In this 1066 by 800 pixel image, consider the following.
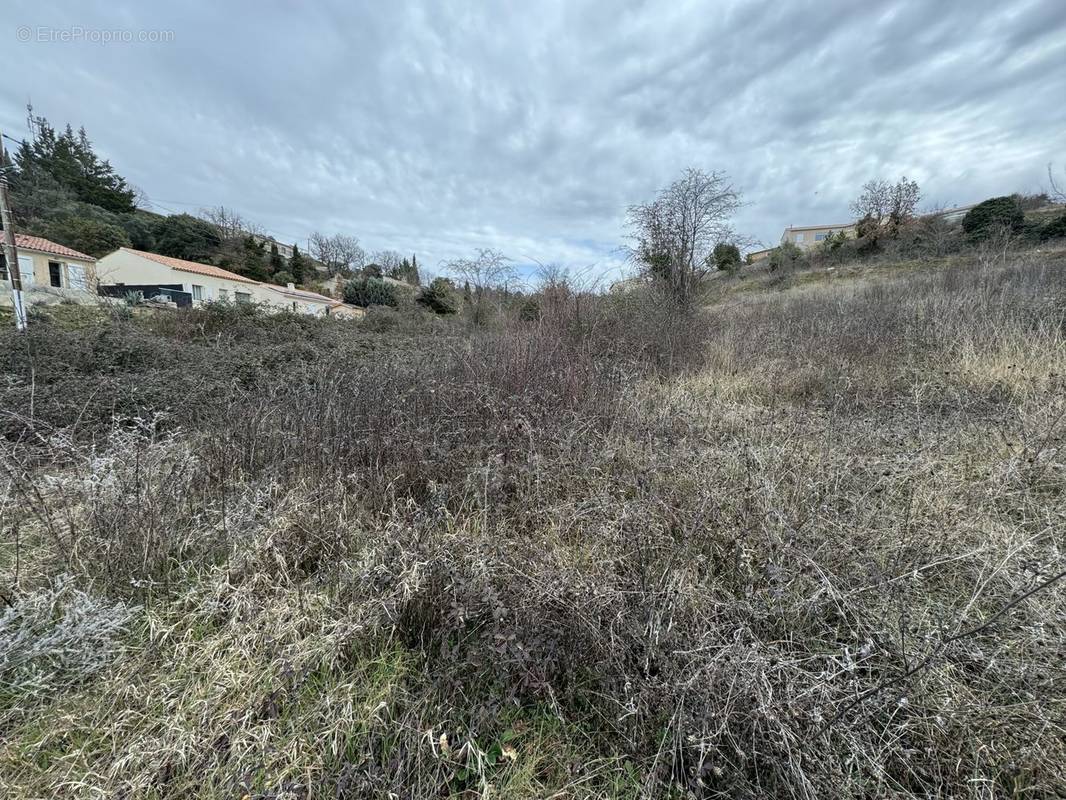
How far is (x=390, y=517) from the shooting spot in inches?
83.3

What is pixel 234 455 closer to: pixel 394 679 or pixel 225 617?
pixel 225 617

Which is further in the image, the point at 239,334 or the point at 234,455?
the point at 239,334

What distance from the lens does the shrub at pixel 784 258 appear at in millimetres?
18953

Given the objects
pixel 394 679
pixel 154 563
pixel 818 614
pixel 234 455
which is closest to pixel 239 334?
pixel 234 455

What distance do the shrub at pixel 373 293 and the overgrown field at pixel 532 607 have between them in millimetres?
23616

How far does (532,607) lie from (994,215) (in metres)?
25.2

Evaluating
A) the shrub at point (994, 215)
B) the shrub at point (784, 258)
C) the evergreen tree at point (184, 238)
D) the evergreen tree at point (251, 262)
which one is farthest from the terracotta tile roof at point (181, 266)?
the shrub at point (994, 215)

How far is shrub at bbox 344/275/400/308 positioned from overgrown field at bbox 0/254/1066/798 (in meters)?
23.6

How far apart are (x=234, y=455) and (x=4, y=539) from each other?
94 centimetres

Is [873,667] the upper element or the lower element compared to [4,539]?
lower

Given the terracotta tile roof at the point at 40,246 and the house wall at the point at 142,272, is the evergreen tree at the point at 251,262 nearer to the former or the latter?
the house wall at the point at 142,272

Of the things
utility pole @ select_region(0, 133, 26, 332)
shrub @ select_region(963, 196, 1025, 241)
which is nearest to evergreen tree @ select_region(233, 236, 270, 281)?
utility pole @ select_region(0, 133, 26, 332)

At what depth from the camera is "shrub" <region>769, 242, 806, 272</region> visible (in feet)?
62.2

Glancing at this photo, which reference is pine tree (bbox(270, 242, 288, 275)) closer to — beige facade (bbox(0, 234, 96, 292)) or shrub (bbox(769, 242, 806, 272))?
beige facade (bbox(0, 234, 96, 292))
